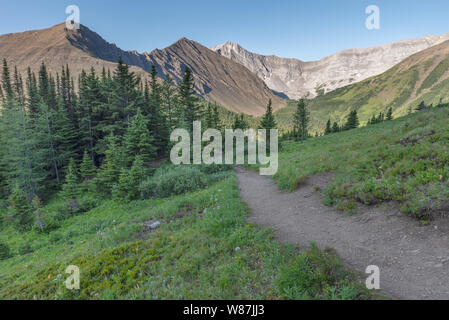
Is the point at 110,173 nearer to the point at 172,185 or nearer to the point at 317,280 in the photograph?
the point at 172,185

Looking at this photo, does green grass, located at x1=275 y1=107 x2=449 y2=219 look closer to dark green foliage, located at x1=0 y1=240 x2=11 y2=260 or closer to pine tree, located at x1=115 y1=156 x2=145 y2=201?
pine tree, located at x1=115 y1=156 x2=145 y2=201

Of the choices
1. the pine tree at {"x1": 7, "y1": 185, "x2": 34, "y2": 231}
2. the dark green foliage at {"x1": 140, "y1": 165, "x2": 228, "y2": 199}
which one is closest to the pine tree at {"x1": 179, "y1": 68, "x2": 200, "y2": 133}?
the dark green foliage at {"x1": 140, "y1": 165, "x2": 228, "y2": 199}

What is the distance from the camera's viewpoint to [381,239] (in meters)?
6.05

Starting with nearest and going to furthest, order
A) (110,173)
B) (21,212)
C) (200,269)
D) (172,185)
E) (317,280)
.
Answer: (317,280) < (200,269) < (21,212) < (172,185) < (110,173)

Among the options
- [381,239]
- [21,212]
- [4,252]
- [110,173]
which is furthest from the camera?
[110,173]

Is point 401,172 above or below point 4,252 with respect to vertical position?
above

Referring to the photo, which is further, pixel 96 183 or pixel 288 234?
pixel 96 183

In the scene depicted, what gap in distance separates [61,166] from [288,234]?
41.9 meters

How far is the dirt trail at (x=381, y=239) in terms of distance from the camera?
14.3ft

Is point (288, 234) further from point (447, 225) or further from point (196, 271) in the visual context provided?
point (447, 225)

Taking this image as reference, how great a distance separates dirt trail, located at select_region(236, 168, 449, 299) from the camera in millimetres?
4359

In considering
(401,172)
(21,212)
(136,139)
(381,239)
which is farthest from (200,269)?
(136,139)
